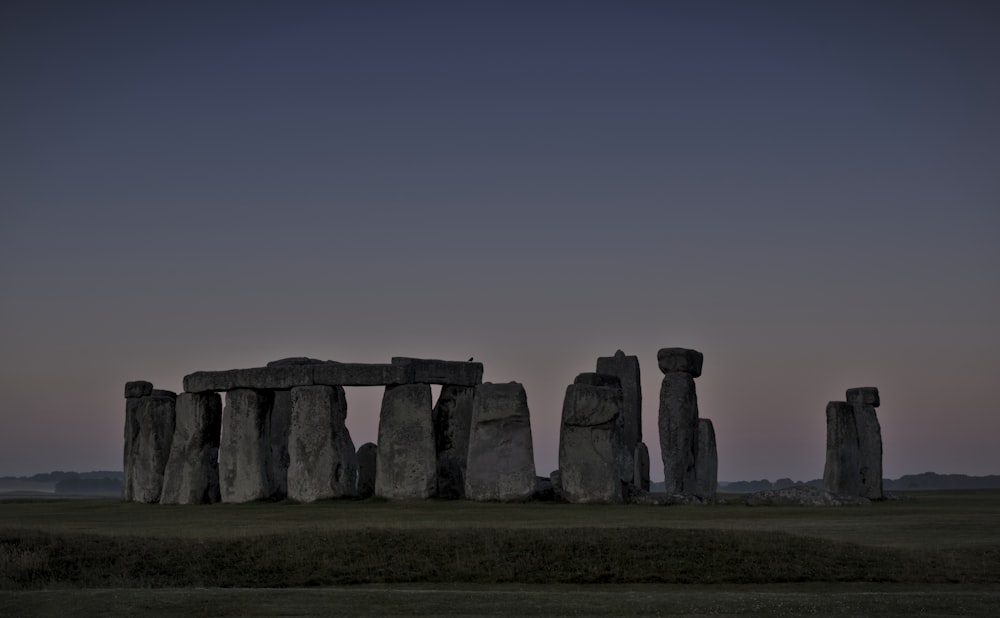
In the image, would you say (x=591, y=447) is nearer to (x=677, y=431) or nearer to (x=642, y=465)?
(x=677, y=431)

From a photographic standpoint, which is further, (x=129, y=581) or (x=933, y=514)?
(x=933, y=514)

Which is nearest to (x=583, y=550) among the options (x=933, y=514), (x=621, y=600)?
(x=621, y=600)

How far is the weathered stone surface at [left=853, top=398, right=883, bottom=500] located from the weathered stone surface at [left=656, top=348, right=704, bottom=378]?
A: 5086 mm

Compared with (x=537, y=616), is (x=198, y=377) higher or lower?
higher

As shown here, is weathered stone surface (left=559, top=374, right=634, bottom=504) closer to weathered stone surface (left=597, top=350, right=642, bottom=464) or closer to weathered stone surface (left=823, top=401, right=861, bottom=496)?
weathered stone surface (left=597, top=350, right=642, bottom=464)

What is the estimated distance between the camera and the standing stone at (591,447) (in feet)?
102

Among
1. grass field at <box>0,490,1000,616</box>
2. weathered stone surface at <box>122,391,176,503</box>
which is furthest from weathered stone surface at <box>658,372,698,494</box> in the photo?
weathered stone surface at <box>122,391,176,503</box>

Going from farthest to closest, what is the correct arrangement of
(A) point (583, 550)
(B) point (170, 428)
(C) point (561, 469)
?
1. (B) point (170, 428)
2. (C) point (561, 469)
3. (A) point (583, 550)

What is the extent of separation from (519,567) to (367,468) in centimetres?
1655

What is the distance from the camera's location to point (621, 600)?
1767cm

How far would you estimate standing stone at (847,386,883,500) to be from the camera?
3653 centimetres

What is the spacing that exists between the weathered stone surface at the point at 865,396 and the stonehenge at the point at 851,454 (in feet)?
1.70

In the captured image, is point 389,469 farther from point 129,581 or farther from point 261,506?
point 129,581

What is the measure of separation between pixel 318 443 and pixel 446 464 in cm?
351
